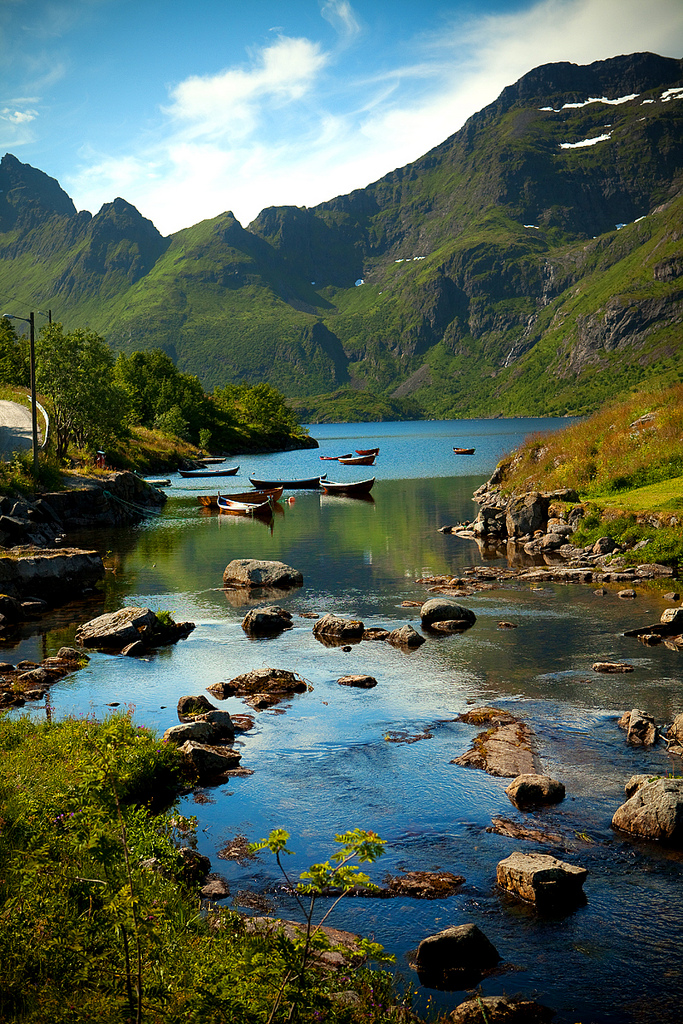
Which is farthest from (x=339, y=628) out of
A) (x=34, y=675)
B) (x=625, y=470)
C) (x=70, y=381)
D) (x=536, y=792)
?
(x=70, y=381)

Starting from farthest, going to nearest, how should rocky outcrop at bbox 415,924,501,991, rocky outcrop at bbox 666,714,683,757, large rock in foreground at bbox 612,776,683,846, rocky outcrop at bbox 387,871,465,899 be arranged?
rocky outcrop at bbox 666,714,683,757
large rock in foreground at bbox 612,776,683,846
rocky outcrop at bbox 387,871,465,899
rocky outcrop at bbox 415,924,501,991

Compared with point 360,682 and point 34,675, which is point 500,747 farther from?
point 34,675

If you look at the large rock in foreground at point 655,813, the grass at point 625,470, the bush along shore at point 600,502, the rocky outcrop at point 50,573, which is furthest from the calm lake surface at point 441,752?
the grass at point 625,470

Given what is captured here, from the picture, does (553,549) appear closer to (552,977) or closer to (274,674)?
(274,674)

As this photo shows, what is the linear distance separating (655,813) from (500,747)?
13.9 feet

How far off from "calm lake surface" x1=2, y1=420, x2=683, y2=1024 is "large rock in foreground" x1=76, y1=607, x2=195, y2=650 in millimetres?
923

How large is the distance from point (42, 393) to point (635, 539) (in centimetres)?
5902

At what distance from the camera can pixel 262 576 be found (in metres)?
35.3

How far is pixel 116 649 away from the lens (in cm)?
2519

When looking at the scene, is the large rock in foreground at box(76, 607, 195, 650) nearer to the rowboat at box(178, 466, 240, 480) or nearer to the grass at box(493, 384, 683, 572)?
the grass at box(493, 384, 683, 572)

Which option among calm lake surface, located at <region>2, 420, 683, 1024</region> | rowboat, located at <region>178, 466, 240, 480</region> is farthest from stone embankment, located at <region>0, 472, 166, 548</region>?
rowboat, located at <region>178, 466, 240, 480</region>

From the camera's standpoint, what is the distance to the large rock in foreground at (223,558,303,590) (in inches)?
1378

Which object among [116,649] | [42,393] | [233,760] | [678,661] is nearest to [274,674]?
[233,760]

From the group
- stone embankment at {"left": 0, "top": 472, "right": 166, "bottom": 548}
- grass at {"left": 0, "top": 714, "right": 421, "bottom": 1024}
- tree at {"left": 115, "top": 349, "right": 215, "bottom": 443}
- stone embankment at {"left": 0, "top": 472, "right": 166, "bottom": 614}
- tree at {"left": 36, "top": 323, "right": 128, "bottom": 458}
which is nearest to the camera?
grass at {"left": 0, "top": 714, "right": 421, "bottom": 1024}
